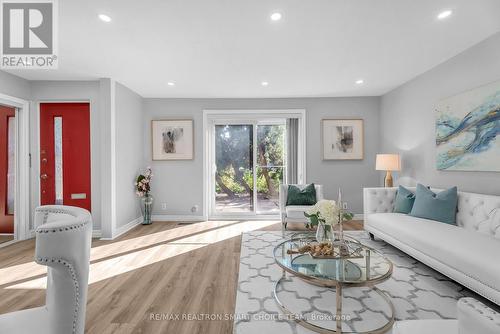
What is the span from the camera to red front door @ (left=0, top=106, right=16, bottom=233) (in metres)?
3.85

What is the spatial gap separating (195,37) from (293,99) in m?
2.83

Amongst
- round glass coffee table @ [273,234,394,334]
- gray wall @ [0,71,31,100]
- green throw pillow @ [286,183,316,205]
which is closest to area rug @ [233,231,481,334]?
round glass coffee table @ [273,234,394,334]

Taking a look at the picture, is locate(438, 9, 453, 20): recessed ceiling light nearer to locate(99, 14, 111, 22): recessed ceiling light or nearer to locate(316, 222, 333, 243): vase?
locate(316, 222, 333, 243): vase

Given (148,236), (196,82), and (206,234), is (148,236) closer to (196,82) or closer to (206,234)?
(206,234)

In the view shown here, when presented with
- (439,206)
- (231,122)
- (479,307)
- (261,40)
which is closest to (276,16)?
(261,40)

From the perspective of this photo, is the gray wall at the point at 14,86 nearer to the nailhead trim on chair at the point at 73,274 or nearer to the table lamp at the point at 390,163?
the nailhead trim on chair at the point at 73,274

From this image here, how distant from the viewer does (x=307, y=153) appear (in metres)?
5.00

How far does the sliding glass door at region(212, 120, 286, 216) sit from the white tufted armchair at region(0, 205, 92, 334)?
4.25 meters

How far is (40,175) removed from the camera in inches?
155

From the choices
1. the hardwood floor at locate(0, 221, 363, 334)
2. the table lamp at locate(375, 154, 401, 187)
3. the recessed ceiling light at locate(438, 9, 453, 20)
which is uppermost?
the recessed ceiling light at locate(438, 9, 453, 20)

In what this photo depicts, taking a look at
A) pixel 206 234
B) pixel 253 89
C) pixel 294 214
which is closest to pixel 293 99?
pixel 253 89

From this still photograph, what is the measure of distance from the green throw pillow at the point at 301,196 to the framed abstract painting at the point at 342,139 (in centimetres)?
106

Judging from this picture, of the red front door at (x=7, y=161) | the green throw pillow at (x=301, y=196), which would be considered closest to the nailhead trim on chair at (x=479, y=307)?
the green throw pillow at (x=301, y=196)

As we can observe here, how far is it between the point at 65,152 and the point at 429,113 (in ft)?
19.0
